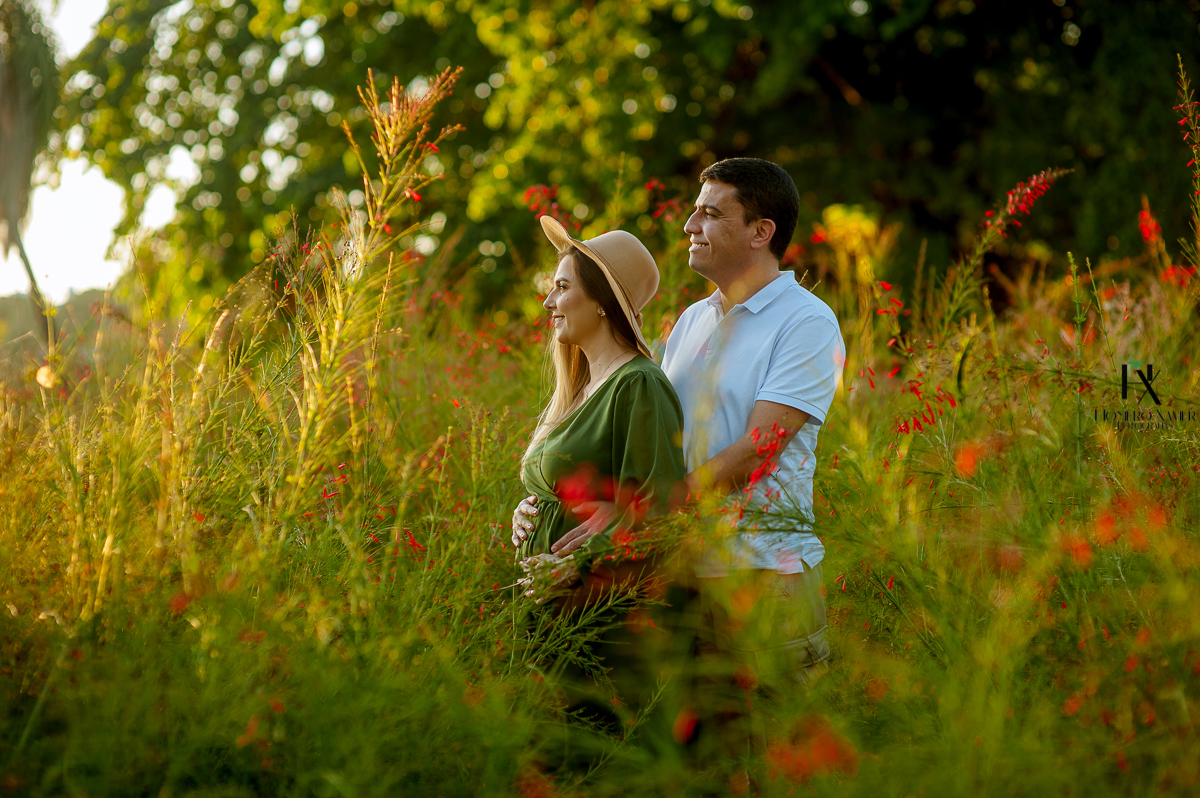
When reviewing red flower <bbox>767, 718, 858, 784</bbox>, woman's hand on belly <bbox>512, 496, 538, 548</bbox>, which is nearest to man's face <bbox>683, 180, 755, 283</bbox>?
woman's hand on belly <bbox>512, 496, 538, 548</bbox>

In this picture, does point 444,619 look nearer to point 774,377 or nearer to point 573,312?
point 573,312

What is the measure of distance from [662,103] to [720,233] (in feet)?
30.7

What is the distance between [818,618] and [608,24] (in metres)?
9.99

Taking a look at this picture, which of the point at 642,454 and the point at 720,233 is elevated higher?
the point at 720,233

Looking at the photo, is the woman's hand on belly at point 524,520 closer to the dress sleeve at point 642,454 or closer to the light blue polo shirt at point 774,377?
the dress sleeve at point 642,454

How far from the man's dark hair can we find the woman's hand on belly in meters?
1.10

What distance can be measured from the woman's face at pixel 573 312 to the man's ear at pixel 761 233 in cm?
54

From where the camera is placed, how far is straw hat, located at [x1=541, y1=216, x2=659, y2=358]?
2.81 metres

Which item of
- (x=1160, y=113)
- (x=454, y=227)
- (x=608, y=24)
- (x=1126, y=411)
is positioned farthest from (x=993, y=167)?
(x=1126, y=411)

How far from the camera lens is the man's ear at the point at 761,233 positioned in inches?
114

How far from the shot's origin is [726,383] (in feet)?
9.09

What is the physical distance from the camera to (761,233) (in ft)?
9.59

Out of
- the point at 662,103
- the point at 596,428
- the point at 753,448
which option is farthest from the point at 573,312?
the point at 662,103

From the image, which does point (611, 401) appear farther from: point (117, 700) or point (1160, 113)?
point (1160, 113)
